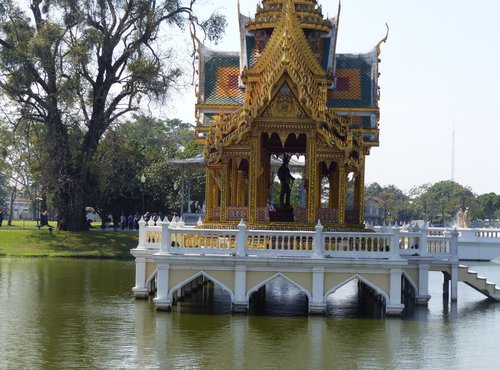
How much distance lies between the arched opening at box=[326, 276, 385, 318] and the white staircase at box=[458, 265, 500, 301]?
2.25 m

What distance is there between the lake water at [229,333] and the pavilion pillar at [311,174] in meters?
2.30

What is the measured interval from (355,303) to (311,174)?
152 inches

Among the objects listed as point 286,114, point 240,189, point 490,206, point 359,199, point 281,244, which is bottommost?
point 281,244

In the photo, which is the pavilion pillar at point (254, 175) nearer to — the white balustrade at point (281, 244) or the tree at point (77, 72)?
the white balustrade at point (281, 244)

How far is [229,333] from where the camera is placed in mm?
18469

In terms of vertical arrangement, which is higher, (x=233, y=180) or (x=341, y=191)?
(x=233, y=180)

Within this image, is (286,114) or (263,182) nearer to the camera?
(286,114)

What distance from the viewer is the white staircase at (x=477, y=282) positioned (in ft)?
81.1

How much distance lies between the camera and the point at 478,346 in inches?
706

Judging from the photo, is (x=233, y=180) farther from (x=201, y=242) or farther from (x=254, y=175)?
(x=201, y=242)

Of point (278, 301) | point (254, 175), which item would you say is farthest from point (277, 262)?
point (278, 301)

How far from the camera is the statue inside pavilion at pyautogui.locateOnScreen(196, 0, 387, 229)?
22969mm

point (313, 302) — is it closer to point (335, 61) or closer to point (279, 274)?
point (279, 274)

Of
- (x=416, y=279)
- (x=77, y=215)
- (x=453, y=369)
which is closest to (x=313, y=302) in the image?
(x=416, y=279)
